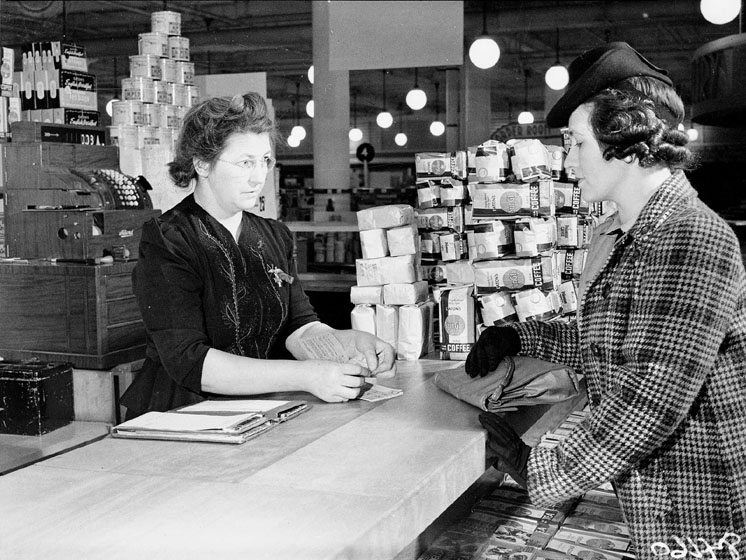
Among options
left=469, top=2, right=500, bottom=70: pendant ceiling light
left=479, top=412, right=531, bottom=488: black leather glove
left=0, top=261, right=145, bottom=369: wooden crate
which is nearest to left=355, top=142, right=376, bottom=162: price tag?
left=469, top=2, right=500, bottom=70: pendant ceiling light

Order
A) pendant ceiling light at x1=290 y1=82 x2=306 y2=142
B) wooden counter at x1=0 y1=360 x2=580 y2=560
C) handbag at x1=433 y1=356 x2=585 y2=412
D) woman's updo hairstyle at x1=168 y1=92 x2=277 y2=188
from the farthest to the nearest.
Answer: pendant ceiling light at x1=290 y1=82 x2=306 y2=142
woman's updo hairstyle at x1=168 y1=92 x2=277 y2=188
handbag at x1=433 y1=356 x2=585 y2=412
wooden counter at x1=0 y1=360 x2=580 y2=560

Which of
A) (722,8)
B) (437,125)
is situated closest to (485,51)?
(722,8)

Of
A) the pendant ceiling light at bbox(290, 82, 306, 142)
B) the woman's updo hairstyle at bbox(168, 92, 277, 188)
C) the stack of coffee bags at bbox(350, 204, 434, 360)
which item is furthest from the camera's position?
the pendant ceiling light at bbox(290, 82, 306, 142)

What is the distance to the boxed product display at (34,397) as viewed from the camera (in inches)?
143

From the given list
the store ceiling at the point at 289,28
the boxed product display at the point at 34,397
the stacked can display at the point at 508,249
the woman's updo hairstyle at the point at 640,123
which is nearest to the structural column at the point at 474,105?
the store ceiling at the point at 289,28

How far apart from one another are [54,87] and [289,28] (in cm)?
883

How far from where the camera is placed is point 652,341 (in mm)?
1526

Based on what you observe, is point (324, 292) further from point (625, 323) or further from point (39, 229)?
point (625, 323)

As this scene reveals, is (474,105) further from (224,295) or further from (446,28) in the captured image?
(224,295)

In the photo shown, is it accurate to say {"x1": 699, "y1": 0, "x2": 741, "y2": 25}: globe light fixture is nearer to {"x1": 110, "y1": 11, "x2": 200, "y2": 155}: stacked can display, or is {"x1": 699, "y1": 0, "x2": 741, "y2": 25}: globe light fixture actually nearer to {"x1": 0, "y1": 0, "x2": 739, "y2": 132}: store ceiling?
{"x1": 110, "y1": 11, "x2": 200, "y2": 155}: stacked can display

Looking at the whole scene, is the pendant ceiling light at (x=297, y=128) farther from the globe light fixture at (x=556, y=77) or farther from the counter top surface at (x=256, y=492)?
the counter top surface at (x=256, y=492)

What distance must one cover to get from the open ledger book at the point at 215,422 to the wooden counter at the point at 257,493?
0.03 metres

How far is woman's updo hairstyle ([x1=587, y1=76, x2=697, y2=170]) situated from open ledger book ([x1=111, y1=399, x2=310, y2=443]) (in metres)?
0.94

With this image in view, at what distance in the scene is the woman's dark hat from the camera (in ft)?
5.54
